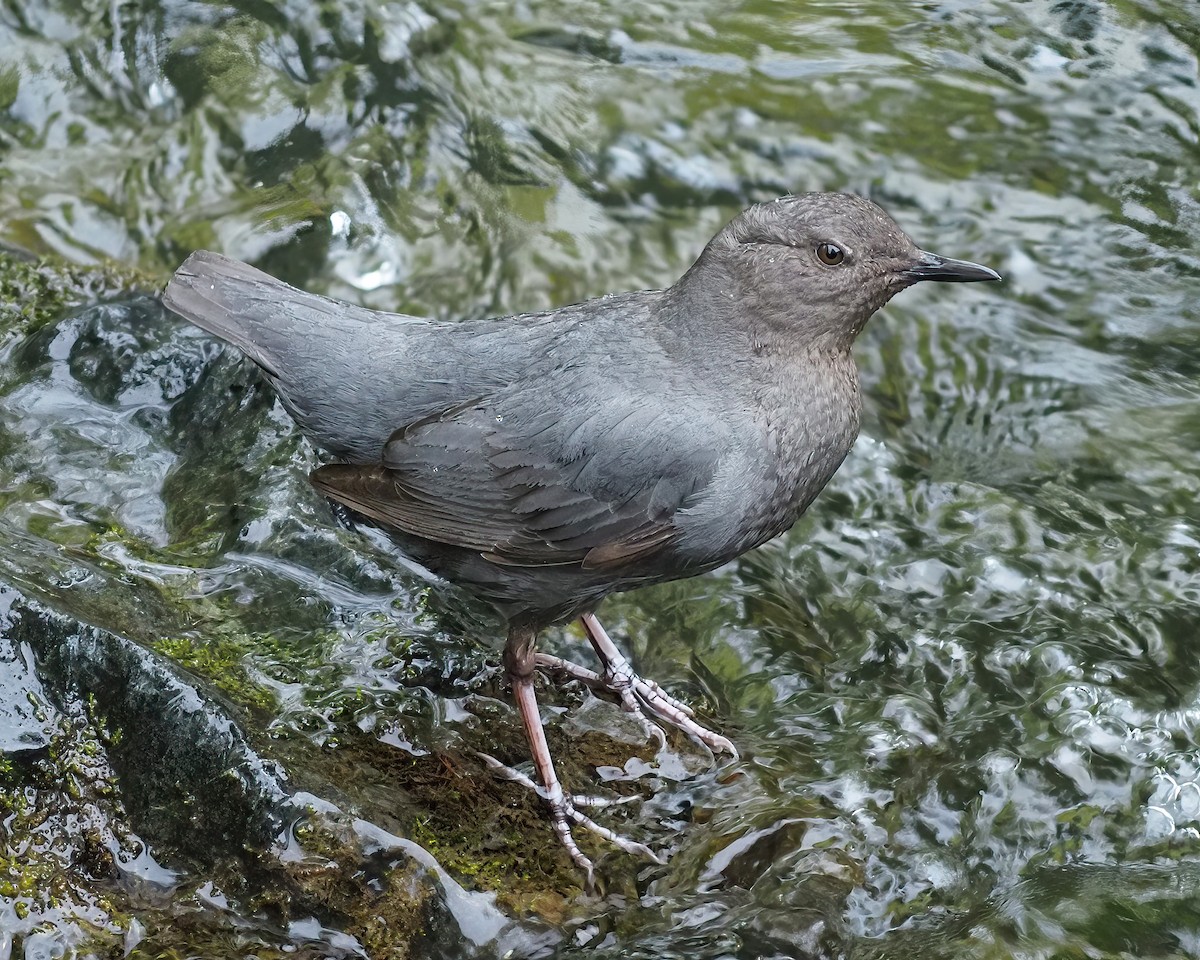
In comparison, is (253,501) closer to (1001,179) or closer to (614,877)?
(614,877)

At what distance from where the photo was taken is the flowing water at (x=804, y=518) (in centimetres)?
343

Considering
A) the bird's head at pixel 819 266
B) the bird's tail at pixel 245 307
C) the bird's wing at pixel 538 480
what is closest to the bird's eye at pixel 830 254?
the bird's head at pixel 819 266

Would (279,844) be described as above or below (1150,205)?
below

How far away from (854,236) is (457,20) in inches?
141

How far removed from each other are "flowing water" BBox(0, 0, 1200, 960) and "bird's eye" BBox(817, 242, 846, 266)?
139cm

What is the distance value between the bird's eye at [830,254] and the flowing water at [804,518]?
4.57ft

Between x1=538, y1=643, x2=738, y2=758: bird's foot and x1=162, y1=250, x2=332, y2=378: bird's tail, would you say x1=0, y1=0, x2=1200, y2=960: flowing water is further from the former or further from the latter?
x1=162, y1=250, x2=332, y2=378: bird's tail

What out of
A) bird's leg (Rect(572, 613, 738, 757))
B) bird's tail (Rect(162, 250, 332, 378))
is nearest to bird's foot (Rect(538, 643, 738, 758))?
bird's leg (Rect(572, 613, 738, 757))

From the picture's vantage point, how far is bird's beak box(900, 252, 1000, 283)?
11.8ft

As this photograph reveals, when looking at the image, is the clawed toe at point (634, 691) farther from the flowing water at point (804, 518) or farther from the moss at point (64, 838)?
the moss at point (64, 838)

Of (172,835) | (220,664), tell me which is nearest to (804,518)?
(220,664)

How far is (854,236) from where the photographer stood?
11.8ft

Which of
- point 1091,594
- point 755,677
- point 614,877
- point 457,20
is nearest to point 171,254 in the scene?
point 457,20

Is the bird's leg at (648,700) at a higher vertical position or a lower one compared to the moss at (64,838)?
lower
